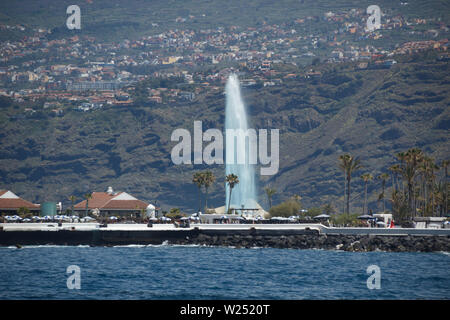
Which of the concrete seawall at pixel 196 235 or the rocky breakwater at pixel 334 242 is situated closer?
the rocky breakwater at pixel 334 242

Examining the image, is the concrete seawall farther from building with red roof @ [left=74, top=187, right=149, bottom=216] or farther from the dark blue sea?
building with red roof @ [left=74, top=187, right=149, bottom=216]

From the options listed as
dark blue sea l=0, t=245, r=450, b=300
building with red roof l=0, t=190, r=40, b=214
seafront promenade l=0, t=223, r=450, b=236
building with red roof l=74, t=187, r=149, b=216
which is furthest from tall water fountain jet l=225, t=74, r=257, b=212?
dark blue sea l=0, t=245, r=450, b=300

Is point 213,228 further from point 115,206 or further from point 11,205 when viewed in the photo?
point 11,205

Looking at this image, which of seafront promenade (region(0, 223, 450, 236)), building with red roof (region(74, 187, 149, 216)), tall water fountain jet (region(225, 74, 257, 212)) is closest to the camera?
seafront promenade (region(0, 223, 450, 236))

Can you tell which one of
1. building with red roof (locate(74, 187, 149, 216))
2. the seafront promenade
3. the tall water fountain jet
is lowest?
the seafront promenade

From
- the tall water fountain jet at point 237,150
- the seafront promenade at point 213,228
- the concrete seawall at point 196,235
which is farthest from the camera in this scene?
the tall water fountain jet at point 237,150

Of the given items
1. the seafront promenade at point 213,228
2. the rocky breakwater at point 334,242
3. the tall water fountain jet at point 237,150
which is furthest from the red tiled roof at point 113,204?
the rocky breakwater at point 334,242

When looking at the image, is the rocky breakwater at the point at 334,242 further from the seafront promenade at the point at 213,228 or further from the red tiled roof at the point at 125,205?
the red tiled roof at the point at 125,205
